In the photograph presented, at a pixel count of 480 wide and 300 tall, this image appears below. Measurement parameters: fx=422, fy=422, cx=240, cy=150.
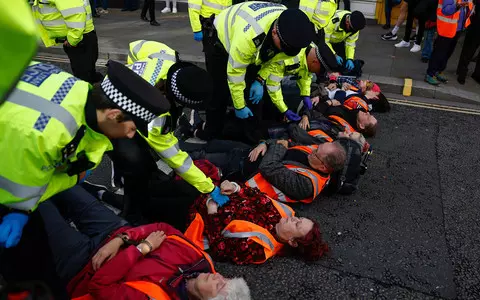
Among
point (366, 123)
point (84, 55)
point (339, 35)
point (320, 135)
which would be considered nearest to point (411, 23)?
point (339, 35)

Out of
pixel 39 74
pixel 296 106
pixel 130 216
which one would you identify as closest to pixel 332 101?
pixel 296 106

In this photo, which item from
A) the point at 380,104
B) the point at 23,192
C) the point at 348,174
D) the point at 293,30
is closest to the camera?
the point at 23,192

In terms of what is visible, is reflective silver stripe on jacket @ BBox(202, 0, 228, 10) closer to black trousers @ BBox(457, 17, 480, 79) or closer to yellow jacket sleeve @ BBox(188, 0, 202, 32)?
yellow jacket sleeve @ BBox(188, 0, 202, 32)

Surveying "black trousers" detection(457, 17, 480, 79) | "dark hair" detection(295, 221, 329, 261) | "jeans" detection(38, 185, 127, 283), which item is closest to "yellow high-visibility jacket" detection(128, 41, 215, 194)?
"jeans" detection(38, 185, 127, 283)

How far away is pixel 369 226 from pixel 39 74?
263 centimetres

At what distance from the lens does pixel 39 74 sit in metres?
1.73

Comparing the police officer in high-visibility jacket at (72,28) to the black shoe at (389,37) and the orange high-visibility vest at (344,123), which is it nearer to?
the orange high-visibility vest at (344,123)

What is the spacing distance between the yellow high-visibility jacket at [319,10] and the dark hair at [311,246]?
3264 millimetres

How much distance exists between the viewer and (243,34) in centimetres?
335

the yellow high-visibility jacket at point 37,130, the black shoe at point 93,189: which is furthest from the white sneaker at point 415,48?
the yellow high-visibility jacket at point 37,130

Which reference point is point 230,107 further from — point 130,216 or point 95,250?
point 95,250

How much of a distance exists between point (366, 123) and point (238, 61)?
1.88m

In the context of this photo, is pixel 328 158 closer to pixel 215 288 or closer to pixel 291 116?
pixel 291 116

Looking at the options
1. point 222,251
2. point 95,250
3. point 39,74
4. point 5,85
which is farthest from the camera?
point 222,251
